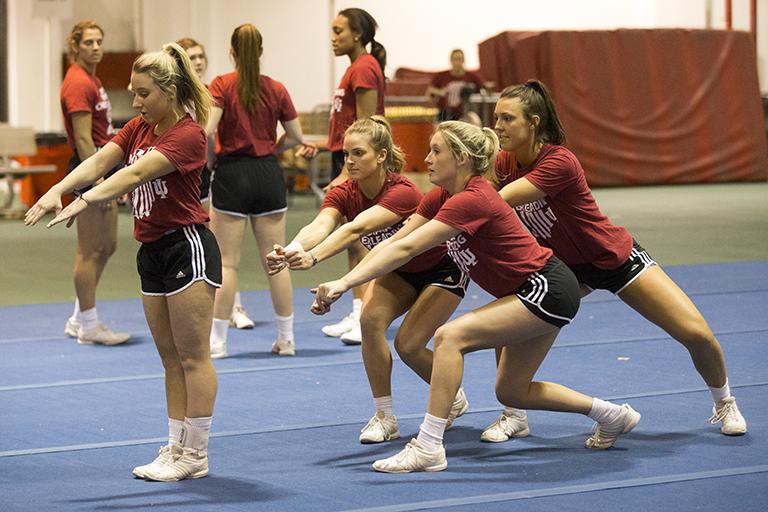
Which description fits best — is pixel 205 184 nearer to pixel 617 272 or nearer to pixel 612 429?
pixel 617 272

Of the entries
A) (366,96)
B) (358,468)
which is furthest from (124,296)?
(358,468)

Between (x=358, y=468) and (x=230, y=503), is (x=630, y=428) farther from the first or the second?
(x=230, y=503)

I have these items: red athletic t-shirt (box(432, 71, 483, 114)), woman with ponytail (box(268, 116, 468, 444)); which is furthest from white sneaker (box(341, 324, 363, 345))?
red athletic t-shirt (box(432, 71, 483, 114))

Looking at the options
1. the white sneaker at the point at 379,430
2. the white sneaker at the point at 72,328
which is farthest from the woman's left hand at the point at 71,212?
the white sneaker at the point at 72,328

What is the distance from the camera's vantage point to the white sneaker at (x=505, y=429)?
11.7 feet

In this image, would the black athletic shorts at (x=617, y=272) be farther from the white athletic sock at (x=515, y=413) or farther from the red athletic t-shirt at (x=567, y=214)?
the white athletic sock at (x=515, y=413)

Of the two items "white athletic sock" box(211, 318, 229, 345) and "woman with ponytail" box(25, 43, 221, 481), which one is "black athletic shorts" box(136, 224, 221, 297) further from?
"white athletic sock" box(211, 318, 229, 345)

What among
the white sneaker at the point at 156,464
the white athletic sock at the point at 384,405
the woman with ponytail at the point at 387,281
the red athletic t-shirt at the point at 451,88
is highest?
the red athletic t-shirt at the point at 451,88

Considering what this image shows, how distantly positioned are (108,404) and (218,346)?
96 centimetres

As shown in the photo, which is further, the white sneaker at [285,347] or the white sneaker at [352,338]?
the white sneaker at [352,338]

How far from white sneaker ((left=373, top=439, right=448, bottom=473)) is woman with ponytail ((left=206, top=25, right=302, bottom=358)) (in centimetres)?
195

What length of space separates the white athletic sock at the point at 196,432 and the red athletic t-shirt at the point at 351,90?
2.73 m

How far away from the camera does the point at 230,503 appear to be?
292cm

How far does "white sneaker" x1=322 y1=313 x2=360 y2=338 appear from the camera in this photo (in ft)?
18.3
